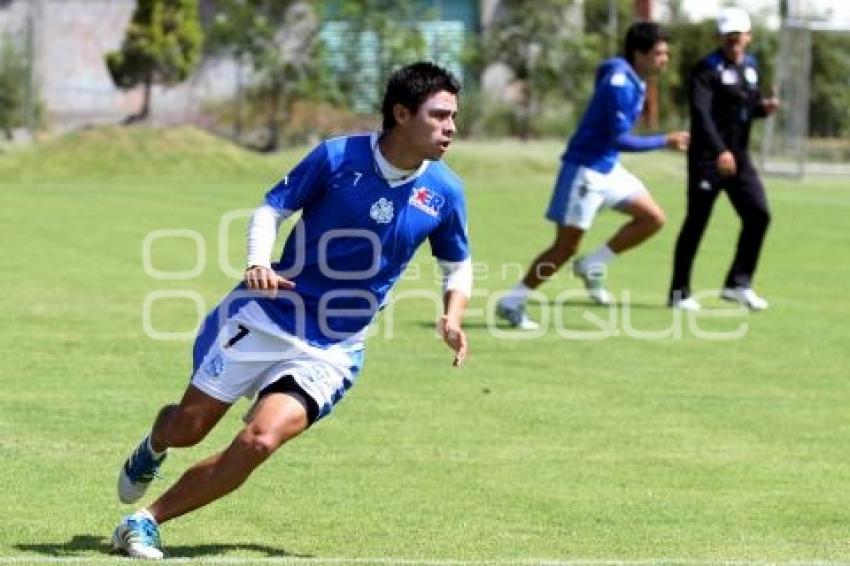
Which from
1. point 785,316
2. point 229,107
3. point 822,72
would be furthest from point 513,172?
point 785,316

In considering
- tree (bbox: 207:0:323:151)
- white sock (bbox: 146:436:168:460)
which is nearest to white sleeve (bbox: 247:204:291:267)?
white sock (bbox: 146:436:168:460)

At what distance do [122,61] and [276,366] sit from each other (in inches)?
1663

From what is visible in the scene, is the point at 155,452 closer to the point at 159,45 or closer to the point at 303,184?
the point at 303,184

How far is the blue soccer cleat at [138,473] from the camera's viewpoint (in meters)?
8.02

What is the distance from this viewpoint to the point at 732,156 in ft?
56.5

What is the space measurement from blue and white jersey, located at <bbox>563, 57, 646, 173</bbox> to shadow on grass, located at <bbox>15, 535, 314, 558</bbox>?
8.61m

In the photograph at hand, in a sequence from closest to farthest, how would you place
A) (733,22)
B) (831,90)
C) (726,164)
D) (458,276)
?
(458,276)
(726,164)
(733,22)
(831,90)

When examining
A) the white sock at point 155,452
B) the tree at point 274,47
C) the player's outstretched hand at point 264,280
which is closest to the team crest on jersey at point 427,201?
the player's outstretched hand at point 264,280

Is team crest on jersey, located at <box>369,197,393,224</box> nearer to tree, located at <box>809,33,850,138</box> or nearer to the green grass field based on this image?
the green grass field

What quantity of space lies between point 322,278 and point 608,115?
8.48 m

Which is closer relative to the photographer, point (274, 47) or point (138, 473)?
point (138, 473)

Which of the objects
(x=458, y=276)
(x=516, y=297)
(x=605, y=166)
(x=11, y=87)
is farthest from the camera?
(x=11, y=87)

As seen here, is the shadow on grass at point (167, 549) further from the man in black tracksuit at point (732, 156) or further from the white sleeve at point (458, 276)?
the man in black tracksuit at point (732, 156)

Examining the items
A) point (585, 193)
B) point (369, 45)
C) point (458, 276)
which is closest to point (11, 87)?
point (369, 45)
